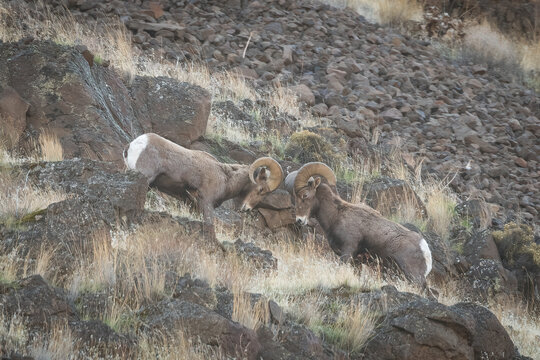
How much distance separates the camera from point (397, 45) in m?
22.1

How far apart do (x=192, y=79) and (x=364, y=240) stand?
5229mm

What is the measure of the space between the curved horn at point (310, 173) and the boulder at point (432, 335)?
4478mm

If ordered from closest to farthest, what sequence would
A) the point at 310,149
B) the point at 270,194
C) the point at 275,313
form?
the point at 275,313 → the point at 270,194 → the point at 310,149

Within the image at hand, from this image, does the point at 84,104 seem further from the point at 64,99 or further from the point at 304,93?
the point at 304,93

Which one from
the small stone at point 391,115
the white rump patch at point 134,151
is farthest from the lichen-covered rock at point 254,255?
the small stone at point 391,115

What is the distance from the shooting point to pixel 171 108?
42.3 feet

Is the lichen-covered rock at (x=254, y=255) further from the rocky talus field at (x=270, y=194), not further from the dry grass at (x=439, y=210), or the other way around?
the dry grass at (x=439, y=210)

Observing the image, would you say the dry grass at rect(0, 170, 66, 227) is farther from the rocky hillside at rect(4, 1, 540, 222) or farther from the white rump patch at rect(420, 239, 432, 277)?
the rocky hillside at rect(4, 1, 540, 222)

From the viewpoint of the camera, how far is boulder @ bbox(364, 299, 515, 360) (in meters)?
7.21

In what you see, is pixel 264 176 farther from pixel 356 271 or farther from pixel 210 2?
pixel 210 2

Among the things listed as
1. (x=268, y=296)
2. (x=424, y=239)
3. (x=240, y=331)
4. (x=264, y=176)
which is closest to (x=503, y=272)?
(x=424, y=239)

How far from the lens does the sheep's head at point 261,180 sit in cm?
1159

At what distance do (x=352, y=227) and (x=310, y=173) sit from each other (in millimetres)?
990

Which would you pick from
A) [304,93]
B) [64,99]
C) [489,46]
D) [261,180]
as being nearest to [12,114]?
[64,99]
